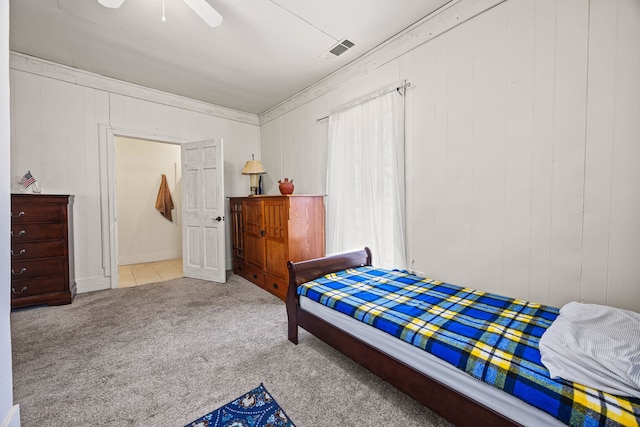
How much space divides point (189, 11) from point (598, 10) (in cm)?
288

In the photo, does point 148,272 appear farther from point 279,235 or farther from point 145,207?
point 279,235

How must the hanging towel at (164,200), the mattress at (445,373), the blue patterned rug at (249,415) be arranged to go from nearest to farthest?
the mattress at (445,373)
the blue patterned rug at (249,415)
the hanging towel at (164,200)

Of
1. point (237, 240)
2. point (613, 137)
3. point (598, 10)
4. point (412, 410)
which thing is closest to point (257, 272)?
point (237, 240)

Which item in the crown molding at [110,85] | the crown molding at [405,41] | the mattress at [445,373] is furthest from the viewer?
the crown molding at [110,85]

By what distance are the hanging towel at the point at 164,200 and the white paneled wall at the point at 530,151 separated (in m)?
4.94

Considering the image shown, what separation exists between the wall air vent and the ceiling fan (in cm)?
124

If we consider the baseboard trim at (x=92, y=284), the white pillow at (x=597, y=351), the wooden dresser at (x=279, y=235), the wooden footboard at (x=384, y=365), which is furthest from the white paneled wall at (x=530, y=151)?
the baseboard trim at (x=92, y=284)

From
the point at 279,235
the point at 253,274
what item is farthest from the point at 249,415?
the point at 253,274

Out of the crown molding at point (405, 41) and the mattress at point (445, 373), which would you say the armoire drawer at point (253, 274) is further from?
the crown molding at point (405, 41)

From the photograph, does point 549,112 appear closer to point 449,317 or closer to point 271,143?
point 449,317

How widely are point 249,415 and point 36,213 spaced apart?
3.11 m

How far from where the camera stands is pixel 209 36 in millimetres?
2596

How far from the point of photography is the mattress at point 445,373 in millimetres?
1010

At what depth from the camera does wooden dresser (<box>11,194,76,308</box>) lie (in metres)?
2.71
